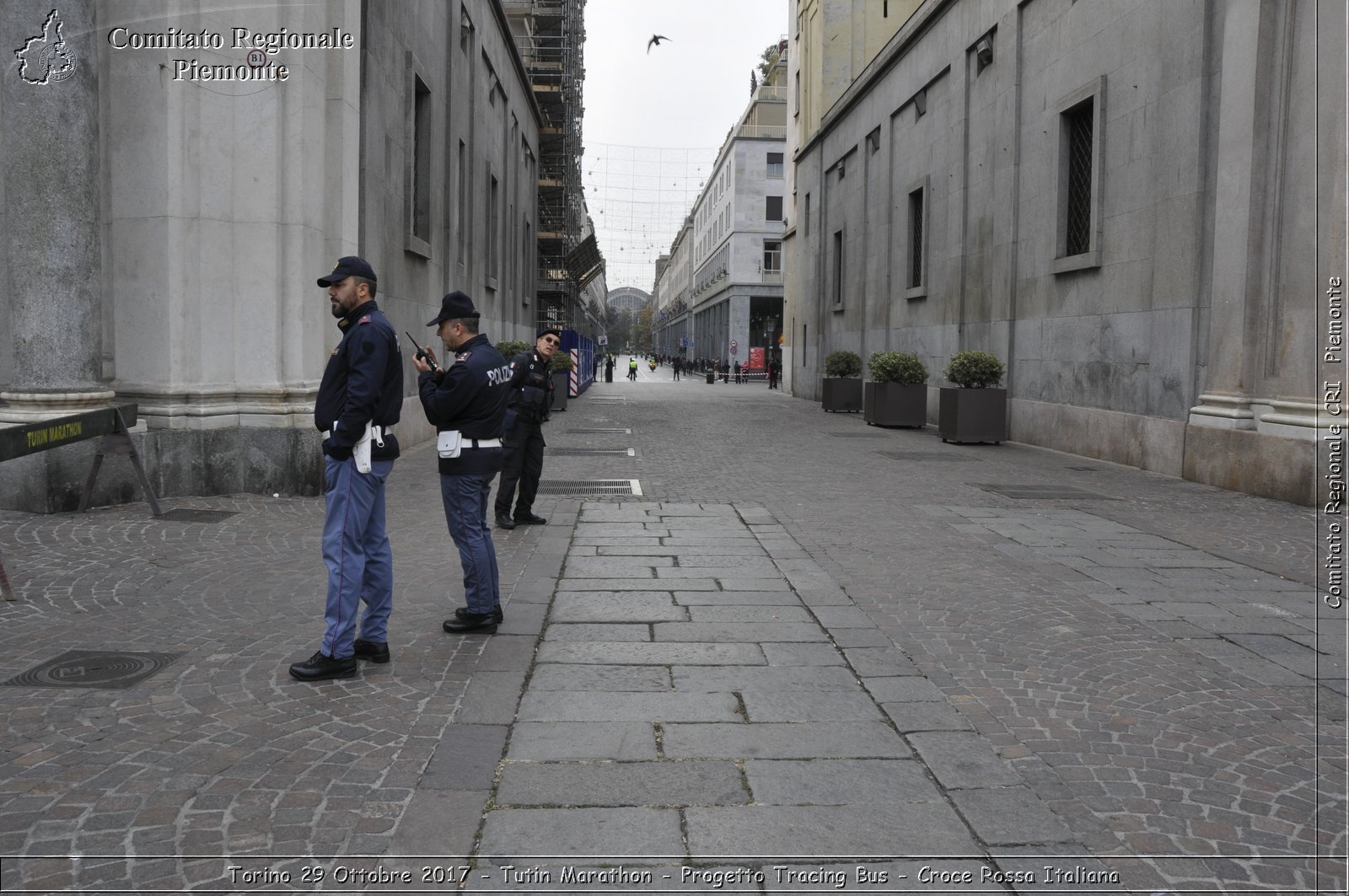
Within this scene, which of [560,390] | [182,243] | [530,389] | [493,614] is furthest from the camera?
[560,390]

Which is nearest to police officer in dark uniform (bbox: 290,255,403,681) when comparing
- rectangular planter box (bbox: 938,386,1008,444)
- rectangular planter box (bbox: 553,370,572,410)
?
rectangular planter box (bbox: 938,386,1008,444)

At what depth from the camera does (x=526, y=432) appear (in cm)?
912

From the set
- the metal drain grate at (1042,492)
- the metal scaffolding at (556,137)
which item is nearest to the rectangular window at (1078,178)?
the metal drain grate at (1042,492)

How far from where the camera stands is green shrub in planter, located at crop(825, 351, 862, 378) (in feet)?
89.7

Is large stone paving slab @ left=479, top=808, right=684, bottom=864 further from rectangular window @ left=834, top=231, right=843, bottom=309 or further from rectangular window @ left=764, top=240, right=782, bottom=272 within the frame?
rectangular window @ left=764, top=240, right=782, bottom=272

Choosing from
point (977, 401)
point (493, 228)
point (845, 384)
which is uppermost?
point (493, 228)

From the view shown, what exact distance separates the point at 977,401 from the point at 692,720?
14585mm

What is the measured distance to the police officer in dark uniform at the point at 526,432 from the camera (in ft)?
29.0

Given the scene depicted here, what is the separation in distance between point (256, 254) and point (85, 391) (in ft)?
6.67

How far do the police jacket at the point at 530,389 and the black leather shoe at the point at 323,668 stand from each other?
13.8 feet

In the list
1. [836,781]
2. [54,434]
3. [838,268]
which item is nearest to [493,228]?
[838,268]

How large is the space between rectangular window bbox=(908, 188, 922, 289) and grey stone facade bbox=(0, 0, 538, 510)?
55.2 ft

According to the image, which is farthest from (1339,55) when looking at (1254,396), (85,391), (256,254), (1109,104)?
(85,391)

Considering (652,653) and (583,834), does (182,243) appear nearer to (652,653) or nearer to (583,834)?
(652,653)
